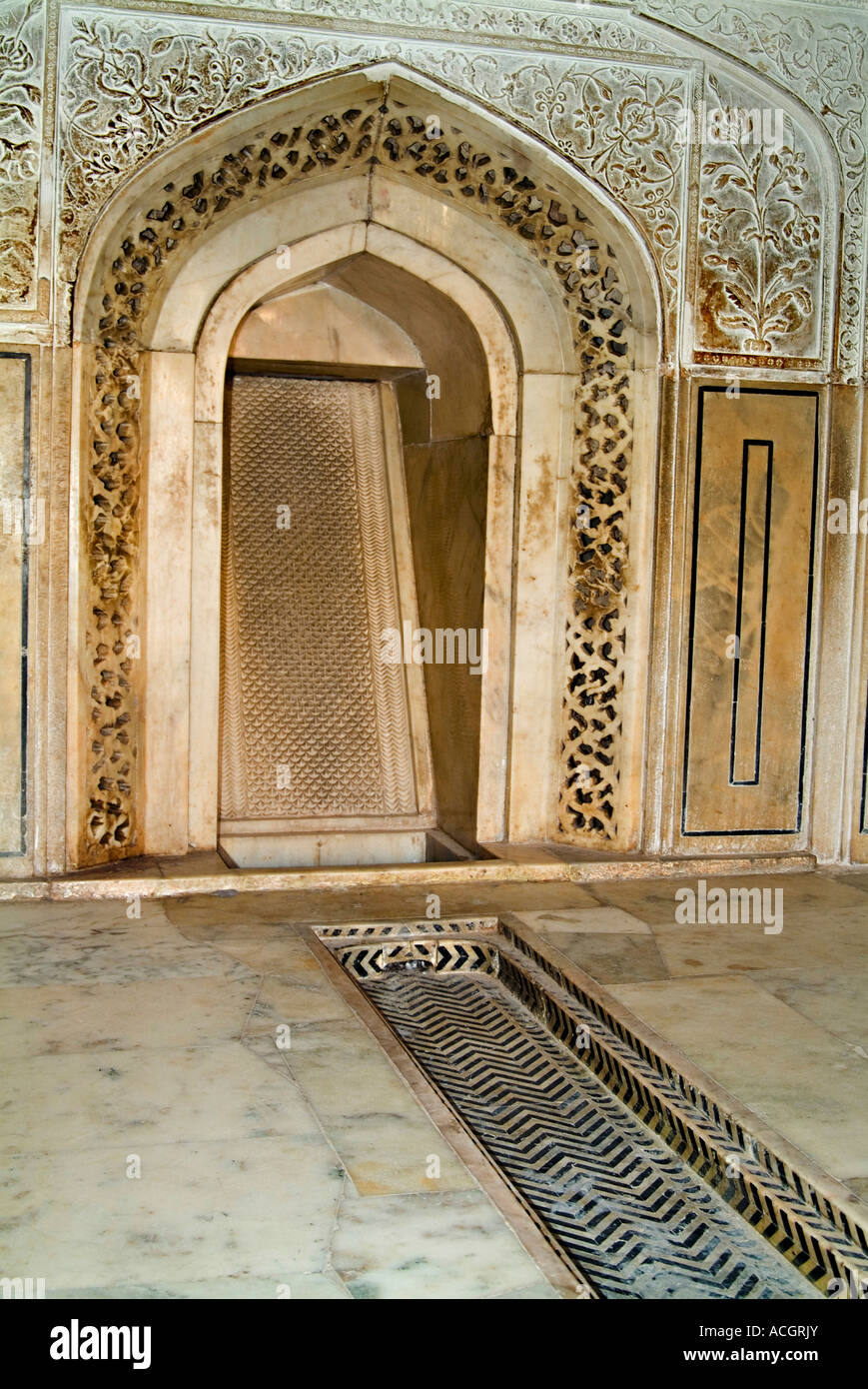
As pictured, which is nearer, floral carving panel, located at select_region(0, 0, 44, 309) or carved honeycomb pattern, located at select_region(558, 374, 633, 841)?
floral carving panel, located at select_region(0, 0, 44, 309)

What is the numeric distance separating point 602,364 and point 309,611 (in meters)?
1.56

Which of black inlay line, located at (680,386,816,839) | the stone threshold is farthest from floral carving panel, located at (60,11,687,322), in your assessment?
the stone threshold

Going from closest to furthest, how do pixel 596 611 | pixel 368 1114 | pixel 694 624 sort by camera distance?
1. pixel 368 1114
2. pixel 694 624
3. pixel 596 611

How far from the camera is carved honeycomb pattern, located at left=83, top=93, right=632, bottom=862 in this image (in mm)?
4555

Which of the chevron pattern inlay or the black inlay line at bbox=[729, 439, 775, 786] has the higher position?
the black inlay line at bbox=[729, 439, 775, 786]

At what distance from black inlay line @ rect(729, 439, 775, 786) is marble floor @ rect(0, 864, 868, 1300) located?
1.82 feet

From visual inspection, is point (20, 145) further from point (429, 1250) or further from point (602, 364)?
point (429, 1250)

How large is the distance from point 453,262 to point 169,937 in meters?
2.53

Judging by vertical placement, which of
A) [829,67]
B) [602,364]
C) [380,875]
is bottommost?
[380,875]

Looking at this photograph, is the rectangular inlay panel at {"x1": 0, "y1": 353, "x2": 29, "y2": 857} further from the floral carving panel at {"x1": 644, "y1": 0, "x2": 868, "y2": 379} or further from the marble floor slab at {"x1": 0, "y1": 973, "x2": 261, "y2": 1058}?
the floral carving panel at {"x1": 644, "y1": 0, "x2": 868, "y2": 379}

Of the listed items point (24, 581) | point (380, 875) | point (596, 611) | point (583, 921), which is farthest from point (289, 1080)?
point (596, 611)

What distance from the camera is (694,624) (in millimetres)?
4898

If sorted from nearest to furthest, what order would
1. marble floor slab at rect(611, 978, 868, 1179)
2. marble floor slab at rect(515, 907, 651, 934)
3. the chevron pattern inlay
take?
the chevron pattern inlay < marble floor slab at rect(611, 978, 868, 1179) < marble floor slab at rect(515, 907, 651, 934)

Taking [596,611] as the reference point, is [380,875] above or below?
below
